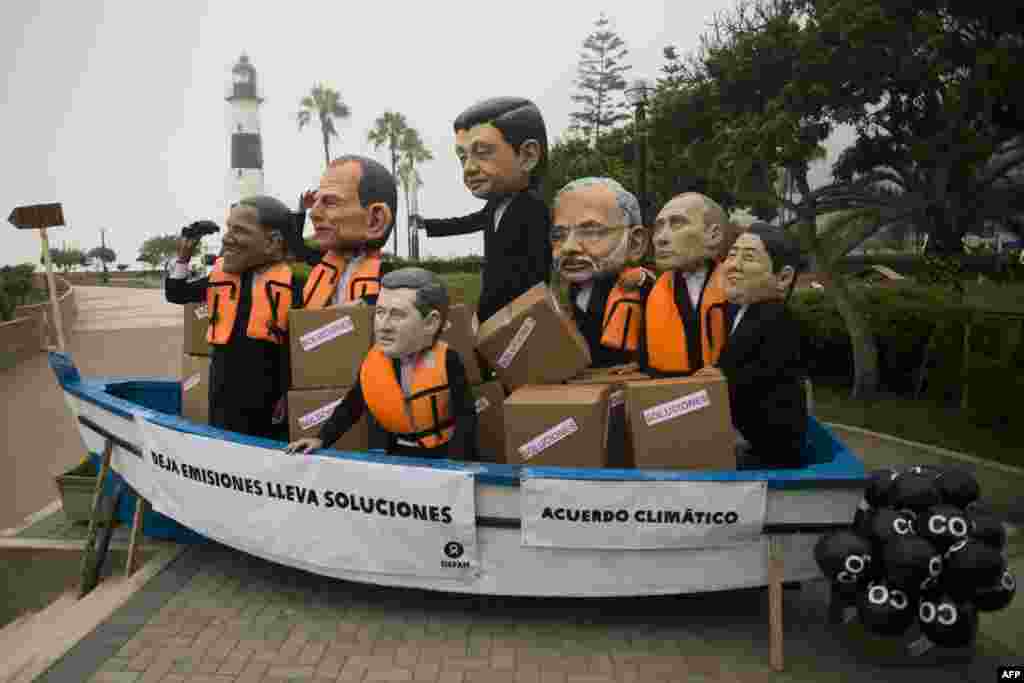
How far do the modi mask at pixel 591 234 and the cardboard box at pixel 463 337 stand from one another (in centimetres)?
81

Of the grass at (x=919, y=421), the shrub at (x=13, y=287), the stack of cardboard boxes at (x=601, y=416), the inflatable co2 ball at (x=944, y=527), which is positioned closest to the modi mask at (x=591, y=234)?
the stack of cardboard boxes at (x=601, y=416)

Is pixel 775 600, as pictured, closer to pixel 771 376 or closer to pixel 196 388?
pixel 771 376

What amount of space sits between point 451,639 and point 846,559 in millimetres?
1850

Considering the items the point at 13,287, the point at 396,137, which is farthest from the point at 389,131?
the point at 13,287

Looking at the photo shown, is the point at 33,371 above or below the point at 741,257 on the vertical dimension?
below

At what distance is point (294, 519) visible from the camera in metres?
4.03

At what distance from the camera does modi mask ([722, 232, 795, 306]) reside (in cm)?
407

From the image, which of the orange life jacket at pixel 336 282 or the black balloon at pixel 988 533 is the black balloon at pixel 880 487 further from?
the orange life jacket at pixel 336 282

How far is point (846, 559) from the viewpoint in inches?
130

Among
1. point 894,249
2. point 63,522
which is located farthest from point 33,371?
point 894,249

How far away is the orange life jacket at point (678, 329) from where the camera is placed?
4301 millimetres

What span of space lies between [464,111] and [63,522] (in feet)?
14.5

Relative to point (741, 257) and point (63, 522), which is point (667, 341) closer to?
point (741, 257)

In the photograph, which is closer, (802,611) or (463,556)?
(463,556)
